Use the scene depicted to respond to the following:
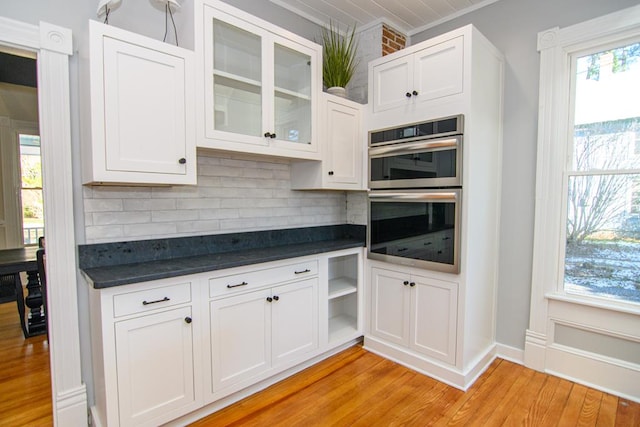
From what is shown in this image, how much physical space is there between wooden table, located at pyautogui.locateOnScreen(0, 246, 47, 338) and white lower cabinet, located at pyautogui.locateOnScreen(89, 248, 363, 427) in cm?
198

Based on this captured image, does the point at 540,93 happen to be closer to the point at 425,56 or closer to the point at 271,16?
the point at 425,56

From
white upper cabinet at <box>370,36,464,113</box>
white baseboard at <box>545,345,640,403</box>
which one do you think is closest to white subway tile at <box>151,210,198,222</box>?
white upper cabinet at <box>370,36,464,113</box>

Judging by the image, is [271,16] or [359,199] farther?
[359,199]

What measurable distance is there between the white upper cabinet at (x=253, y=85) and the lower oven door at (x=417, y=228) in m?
0.71

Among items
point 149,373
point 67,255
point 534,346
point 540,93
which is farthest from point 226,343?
point 540,93

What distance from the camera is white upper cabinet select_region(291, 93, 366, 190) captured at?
8.34ft

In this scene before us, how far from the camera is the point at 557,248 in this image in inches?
93.1

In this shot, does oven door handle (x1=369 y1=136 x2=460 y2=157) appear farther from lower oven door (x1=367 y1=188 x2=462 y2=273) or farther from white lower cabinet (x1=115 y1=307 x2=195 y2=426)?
white lower cabinet (x1=115 y1=307 x2=195 y2=426)

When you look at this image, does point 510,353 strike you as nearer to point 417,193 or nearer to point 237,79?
point 417,193

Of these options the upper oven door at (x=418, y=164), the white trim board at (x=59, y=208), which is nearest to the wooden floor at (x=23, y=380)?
the white trim board at (x=59, y=208)

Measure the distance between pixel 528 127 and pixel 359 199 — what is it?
1437 millimetres

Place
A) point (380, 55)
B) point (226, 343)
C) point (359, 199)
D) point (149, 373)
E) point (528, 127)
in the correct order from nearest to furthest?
point (149, 373), point (226, 343), point (528, 127), point (380, 55), point (359, 199)

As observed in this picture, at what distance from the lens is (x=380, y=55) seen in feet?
9.28

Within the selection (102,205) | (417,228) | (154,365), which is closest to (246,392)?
(154,365)
